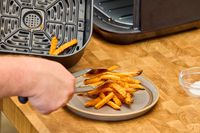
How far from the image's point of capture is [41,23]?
1.74 meters

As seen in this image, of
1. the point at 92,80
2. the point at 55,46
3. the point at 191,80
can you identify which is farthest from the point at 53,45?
the point at 191,80

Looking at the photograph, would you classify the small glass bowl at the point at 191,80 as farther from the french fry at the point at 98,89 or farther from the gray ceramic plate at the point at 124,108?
the french fry at the point at 98,89

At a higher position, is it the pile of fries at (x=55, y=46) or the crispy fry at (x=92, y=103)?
the pile of fries at (x=55, y=46)

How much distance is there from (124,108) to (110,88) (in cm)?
6

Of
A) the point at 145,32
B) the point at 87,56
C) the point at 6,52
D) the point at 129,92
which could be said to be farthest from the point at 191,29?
the point at 6,52

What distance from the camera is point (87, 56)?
5.89 ft

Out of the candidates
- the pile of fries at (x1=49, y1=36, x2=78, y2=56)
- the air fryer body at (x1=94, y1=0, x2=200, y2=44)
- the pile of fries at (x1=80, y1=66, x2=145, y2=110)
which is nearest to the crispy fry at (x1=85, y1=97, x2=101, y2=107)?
the pile of fries at (x1=80, y1=66, x2=145, y2=110)

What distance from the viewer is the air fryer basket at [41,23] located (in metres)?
1.72

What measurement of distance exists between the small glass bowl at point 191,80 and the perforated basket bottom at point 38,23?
305mm

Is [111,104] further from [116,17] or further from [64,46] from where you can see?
[116,17]

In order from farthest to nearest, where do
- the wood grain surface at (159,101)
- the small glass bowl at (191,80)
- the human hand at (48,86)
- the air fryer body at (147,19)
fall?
the air fryer body at (147,19) < the small glass bowl at (191,80) < the wood grain surface at (159,101) < the human hand at (48,86)

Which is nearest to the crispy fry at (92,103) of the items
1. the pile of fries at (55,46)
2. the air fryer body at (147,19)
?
the pile of fries at (55,46)

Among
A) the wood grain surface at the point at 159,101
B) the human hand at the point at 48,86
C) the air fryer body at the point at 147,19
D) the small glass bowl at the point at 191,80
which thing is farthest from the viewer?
the air fryer body at the point at 147,19

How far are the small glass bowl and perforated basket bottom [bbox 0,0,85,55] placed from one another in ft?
1.00
